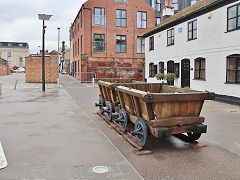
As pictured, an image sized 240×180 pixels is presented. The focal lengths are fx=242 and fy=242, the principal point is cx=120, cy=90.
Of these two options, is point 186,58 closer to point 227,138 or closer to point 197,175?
point 227,138

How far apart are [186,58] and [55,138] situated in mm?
12500

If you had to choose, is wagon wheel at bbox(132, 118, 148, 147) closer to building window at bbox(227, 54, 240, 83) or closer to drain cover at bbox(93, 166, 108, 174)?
drain cover at bbox(93, 166, 108, 174)

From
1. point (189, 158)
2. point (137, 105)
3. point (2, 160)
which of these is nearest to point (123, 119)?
point (137, 105)

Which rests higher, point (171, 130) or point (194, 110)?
point (194, 110)

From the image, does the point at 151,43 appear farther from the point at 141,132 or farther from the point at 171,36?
the point at 141,132

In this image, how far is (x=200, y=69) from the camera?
15.3 meters

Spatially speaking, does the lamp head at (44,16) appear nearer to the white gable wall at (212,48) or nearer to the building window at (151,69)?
the white gable wall at (212,48)

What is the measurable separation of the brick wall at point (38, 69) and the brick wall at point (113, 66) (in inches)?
135

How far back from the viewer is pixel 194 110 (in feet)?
17.6

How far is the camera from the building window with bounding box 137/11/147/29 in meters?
31.2

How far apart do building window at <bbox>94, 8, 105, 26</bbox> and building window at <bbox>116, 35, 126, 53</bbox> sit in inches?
106

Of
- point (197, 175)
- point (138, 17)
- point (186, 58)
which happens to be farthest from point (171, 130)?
point (138, 17)

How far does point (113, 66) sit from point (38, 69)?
8822mm

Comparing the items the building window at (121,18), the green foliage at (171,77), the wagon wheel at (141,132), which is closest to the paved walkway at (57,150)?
the wagon wheel at (141,132)
